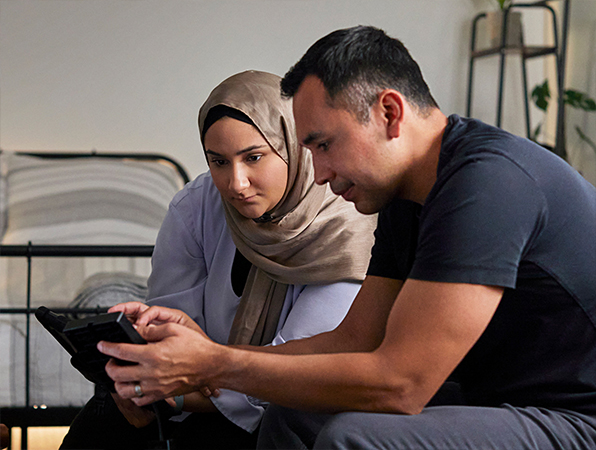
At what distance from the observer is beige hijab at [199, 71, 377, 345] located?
1256 millimetres

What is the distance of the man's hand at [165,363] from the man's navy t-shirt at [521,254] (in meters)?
0.31

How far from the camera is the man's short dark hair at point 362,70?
33.8 inches

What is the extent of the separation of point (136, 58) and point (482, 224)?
2255 millimetres

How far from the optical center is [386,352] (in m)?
0.76

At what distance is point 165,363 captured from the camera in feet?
2.57

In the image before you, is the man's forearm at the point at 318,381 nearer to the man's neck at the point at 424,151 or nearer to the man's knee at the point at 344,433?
the man's knee at the point at 344,433

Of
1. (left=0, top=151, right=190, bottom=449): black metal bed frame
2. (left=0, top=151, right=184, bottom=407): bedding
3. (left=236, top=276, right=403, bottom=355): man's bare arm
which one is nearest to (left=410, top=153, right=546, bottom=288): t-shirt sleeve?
(left=236, top=276, right=403, bottom=355): man's bare arm

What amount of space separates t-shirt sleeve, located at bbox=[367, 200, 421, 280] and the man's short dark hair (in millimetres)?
176

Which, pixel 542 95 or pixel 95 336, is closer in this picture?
pixel 95 336

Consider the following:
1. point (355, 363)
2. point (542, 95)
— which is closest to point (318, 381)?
point (355, 363)

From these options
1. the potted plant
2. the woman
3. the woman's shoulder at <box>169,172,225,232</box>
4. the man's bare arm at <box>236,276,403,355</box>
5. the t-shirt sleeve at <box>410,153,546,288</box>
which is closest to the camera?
the t-shirt sleeve at <box>410,153,546,288</box>

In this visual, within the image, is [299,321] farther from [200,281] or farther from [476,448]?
[476,448]

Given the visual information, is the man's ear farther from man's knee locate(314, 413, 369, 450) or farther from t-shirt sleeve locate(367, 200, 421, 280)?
man's knee locate(314, 413, 369, 450)

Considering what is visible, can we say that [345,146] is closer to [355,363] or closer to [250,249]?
[355,363]
